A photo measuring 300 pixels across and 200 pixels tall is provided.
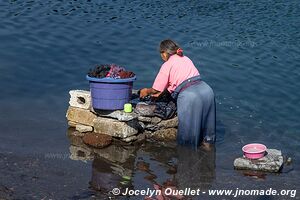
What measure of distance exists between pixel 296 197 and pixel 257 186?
2.11 ft

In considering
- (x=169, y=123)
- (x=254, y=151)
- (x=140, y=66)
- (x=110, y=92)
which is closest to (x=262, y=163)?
(x=254, y=151)

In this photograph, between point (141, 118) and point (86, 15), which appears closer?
point (141, 118)

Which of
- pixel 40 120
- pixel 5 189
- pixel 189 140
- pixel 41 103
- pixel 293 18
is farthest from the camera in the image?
pixel 293 18

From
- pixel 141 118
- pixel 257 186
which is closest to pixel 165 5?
pixel 141 118

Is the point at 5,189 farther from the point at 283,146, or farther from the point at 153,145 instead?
the point at 283,146

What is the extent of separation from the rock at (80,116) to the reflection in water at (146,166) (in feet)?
0.91

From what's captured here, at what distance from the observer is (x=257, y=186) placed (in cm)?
1025

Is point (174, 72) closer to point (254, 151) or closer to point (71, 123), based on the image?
point (254, 151)

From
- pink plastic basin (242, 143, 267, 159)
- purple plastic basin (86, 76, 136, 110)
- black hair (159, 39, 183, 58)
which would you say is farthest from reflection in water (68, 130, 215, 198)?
black hair (159, 39, 183, 58)

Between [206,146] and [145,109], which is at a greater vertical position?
[145,109]

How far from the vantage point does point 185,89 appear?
37.9 ft

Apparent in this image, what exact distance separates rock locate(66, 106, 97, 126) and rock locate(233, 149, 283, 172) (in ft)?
9.17

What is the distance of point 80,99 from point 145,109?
126cm

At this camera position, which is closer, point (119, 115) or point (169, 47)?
point (169, 47)
